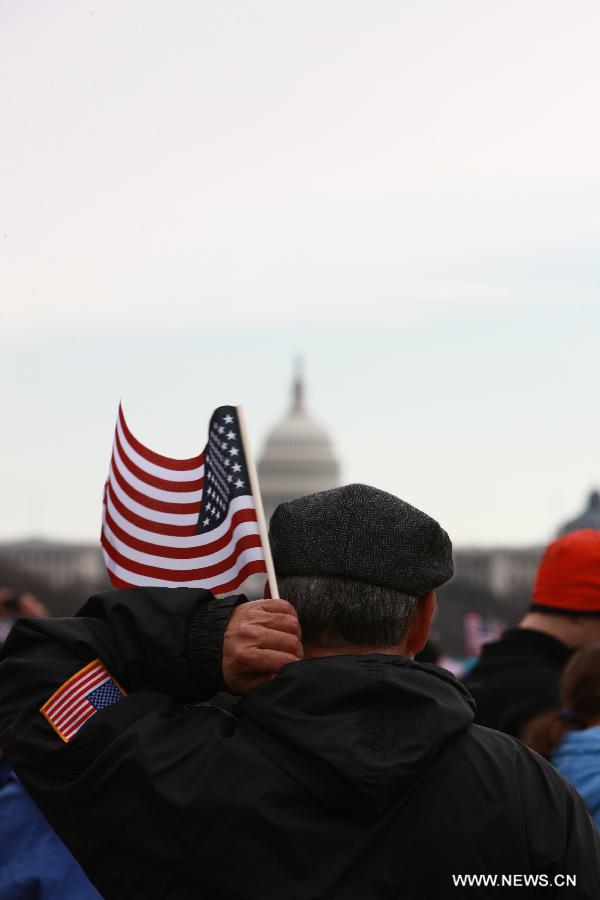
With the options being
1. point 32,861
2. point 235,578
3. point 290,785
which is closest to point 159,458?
point 235,578

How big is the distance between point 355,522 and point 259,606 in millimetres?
244

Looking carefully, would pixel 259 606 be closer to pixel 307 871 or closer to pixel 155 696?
pixel 155 696

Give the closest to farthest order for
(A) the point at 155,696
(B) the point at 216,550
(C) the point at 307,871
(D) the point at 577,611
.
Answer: (C) the point at 307,871 → (A) the point at 155,696 → (B) the point at 216,550 → (D) the point at 577,611

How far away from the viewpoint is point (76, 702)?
9.79 feet

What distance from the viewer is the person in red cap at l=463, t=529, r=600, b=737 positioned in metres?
5.87

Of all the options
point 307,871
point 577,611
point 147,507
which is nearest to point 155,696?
point 307,871

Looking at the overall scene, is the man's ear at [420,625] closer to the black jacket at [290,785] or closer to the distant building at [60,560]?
the black jacket at [290,785]

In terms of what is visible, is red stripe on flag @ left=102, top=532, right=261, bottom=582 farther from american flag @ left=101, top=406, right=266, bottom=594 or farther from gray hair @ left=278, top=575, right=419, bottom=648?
gray hair @ left=278, top=575, right=419, bottom=648

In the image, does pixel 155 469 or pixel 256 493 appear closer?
pixel 256 493

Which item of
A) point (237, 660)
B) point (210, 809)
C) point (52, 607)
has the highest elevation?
point (237, 660)

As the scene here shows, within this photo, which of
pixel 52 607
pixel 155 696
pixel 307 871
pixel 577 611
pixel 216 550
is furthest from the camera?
pixel 52 607

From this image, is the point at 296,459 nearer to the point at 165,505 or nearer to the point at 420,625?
the point at 165,505

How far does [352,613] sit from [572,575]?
2.93 m

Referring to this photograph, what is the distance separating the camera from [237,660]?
A: 3.02 meters
